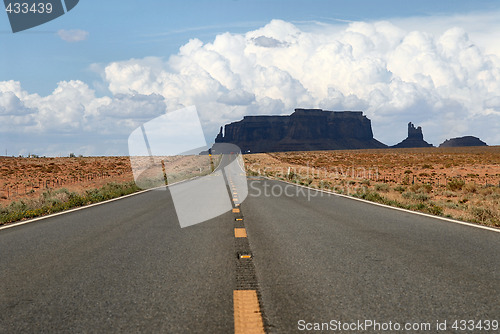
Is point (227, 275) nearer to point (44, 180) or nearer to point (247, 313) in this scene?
point (247, 313)

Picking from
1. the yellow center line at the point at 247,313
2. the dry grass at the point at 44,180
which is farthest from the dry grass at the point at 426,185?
the dry grass at the point at 44,180

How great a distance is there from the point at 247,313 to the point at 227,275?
126cm

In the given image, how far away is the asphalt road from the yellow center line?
2.6 inches

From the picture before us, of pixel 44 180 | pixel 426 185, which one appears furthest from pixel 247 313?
pixel 44 180

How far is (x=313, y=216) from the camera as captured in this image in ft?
32.7

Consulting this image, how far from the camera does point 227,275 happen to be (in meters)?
4.69

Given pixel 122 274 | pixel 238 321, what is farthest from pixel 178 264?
pixel 238 321

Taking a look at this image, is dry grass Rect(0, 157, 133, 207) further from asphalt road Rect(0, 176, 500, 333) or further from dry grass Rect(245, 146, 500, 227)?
dry grass Rect(245, 146, 500, 227)

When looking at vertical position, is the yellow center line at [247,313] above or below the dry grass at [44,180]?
above

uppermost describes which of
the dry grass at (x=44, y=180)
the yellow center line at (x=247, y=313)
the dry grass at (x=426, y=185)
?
the yellow center line at (x=247, y=313)

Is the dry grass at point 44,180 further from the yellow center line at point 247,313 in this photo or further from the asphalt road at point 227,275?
the yellow center line at point 247,313

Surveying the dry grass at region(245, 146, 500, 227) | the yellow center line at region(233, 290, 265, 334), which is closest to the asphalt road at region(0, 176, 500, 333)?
the yellow center line at region(233, 290, 265, 334)

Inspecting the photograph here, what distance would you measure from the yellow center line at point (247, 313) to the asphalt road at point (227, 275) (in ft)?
0.22

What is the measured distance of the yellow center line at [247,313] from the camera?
10.2 ft
